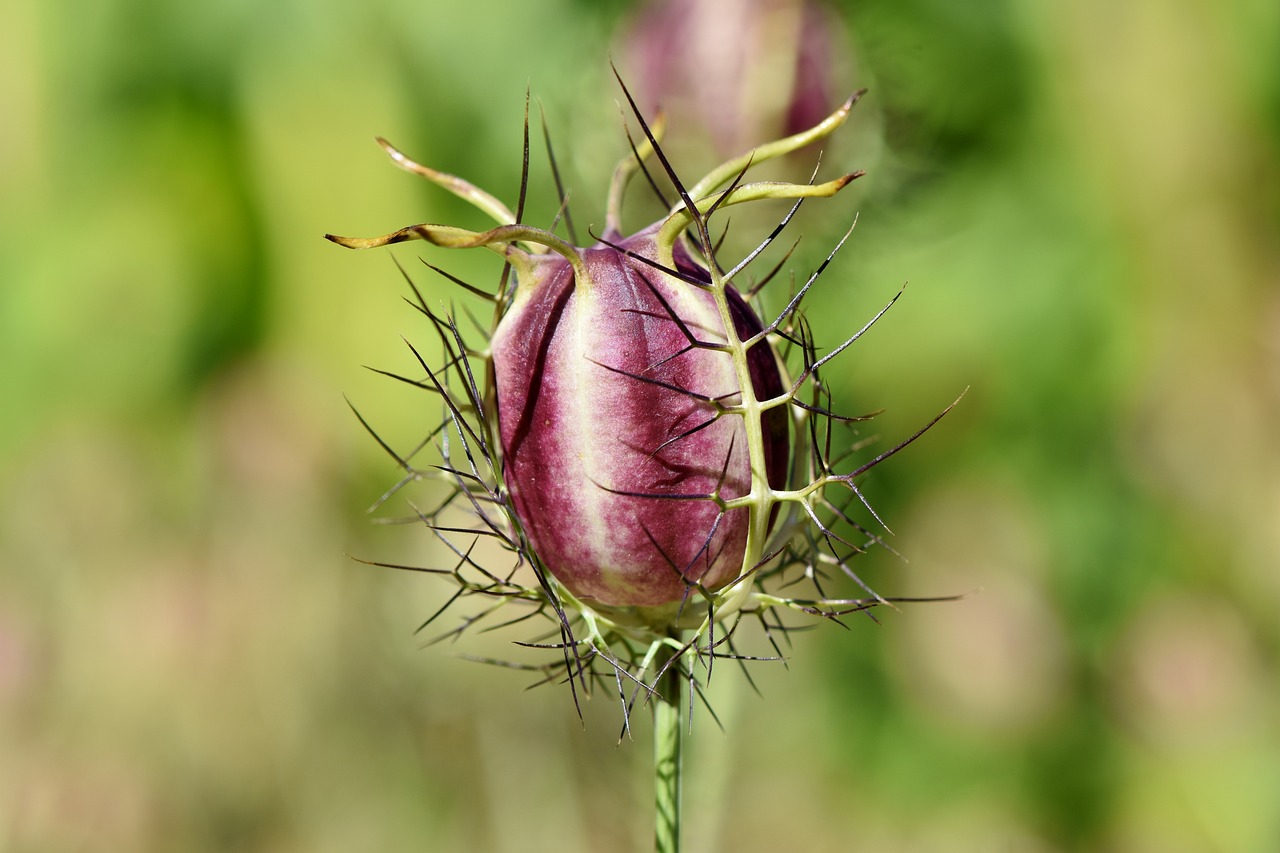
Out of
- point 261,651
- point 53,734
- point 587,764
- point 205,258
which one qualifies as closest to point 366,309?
point 205,258

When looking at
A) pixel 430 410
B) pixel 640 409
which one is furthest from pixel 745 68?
pixel 430 410

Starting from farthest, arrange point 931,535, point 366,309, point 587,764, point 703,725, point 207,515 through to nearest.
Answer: point 366,309 < point 931,535 < point 207,515 < point 587,764 < point 703,725

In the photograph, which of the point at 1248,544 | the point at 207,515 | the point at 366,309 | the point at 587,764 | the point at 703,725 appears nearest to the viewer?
the point at 703,725

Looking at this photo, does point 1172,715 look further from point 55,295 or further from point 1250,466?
point 55,295

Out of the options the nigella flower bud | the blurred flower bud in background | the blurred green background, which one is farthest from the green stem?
the blurred flower bud in background

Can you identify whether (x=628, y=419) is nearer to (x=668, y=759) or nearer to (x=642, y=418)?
(x=642, y=418)

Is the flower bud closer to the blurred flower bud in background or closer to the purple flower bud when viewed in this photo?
the purple flower bud

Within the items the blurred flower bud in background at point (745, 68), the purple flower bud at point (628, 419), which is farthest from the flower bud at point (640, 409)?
the blurred flower bud in background at point (745, 68)
